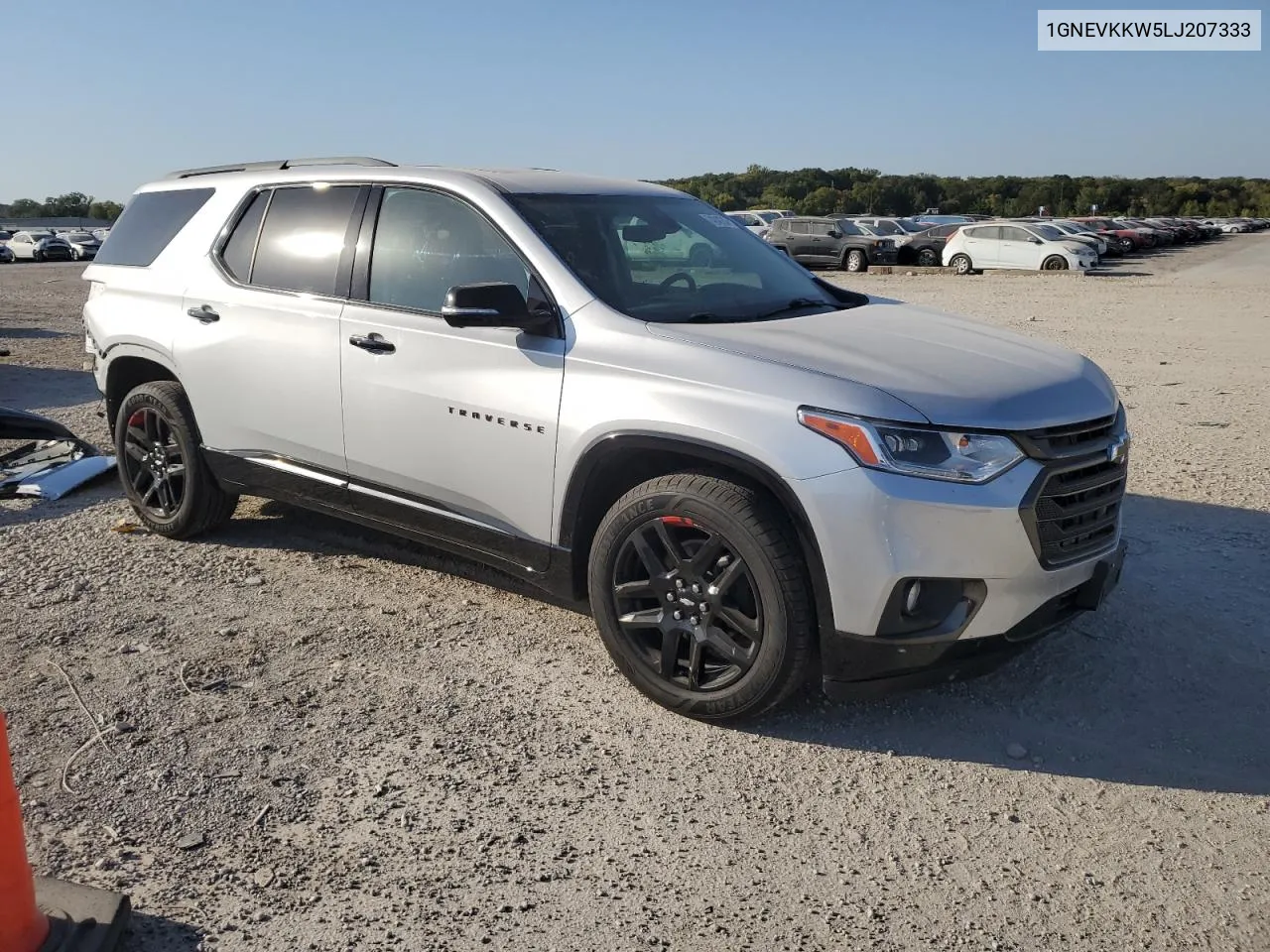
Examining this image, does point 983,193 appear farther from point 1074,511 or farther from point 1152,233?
point 1074,511

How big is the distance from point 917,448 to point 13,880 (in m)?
Answer: 2.61

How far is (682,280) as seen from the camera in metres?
4.56

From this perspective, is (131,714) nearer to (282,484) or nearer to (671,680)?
(282,484)

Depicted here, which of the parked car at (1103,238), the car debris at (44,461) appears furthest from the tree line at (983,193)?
the car debris at (44,461)

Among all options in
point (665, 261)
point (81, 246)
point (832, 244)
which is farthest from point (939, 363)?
point (81, 246)

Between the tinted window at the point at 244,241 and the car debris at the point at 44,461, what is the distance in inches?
92.1

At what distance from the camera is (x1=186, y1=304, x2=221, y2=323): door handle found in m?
5.35

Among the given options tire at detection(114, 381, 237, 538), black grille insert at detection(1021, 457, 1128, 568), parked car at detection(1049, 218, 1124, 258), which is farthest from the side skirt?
parked car at detection(1049, 218, 1124, 258)

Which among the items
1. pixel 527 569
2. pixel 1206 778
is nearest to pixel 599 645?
pixel 527 569

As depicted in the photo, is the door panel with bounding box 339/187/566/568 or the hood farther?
the door panel with bounding box 339/187/566/568

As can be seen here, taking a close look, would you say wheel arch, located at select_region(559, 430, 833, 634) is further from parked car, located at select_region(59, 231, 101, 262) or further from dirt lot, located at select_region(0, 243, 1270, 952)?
parked car, located at select_region(59, 231, 101, 262)

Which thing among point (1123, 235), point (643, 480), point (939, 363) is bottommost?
point (643, 480)

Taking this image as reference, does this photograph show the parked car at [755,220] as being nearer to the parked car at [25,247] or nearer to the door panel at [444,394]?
the parked car at [25,247]

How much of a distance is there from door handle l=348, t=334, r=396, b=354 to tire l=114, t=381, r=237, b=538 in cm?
140
